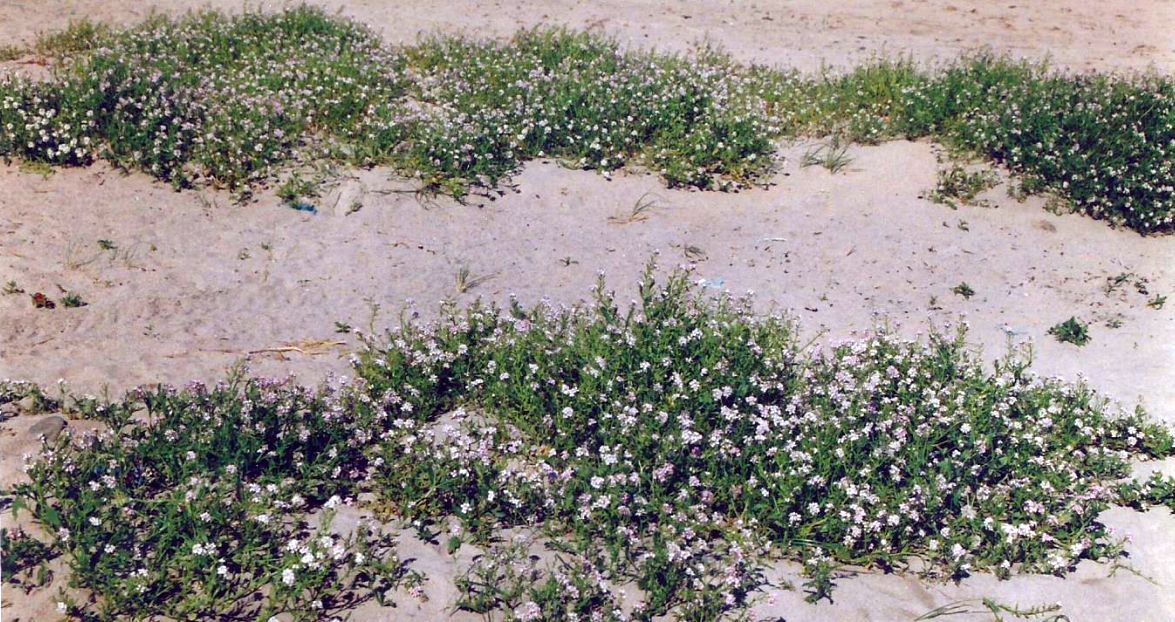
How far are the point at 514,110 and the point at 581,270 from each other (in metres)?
2.37

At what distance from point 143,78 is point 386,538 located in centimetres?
574

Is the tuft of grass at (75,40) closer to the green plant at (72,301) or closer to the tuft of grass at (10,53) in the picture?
the tuft of grass at (10,53)

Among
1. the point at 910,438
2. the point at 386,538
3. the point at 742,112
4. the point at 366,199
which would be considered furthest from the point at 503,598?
the point at 742,112

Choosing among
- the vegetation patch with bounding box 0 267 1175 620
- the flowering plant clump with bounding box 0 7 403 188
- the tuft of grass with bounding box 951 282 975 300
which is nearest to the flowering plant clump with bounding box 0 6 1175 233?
the flowering plant clump with bounding box 0 7 403 188

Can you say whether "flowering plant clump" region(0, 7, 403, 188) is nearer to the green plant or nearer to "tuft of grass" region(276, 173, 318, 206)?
"tuft of grass" region(276, 173, 318, 206)

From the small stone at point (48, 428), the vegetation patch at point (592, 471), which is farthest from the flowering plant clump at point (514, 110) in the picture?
the small stone at point (48, 428)

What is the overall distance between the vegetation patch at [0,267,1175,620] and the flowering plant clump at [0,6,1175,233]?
296 cm

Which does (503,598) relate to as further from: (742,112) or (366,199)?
(742,112)

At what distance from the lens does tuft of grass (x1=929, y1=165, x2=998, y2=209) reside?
8820mm

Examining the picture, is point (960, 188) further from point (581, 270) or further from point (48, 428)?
point (48, 428)

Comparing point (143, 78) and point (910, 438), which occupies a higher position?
point (143, 78)

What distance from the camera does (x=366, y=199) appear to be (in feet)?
27.2

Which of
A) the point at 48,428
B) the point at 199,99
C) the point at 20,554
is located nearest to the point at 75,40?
the point at 199,99

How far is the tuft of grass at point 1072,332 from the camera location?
7047mm
